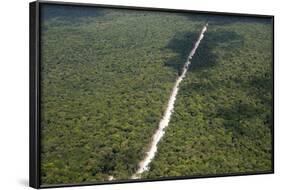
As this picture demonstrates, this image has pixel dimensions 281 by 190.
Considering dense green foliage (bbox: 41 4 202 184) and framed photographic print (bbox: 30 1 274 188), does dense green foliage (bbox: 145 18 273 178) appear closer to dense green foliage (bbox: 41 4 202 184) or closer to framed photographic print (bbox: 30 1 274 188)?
framed photographic print (bbox: 30 1 274 188)

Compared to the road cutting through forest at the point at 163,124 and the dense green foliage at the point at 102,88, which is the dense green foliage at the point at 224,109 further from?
the dense green foliage at the point at 102,88

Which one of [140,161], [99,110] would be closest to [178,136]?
[140,161]

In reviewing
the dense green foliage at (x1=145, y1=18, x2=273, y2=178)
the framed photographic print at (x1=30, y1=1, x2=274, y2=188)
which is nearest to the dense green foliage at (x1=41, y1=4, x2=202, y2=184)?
the framed photographic print at (x1=30, y1=1, x2=274, y2=188)

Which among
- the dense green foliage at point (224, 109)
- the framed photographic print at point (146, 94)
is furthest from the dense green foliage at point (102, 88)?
the dense green foliage at point (224, 109)

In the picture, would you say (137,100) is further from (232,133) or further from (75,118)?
(232,133)

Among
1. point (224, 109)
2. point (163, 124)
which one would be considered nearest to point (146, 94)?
point (163, 124)
